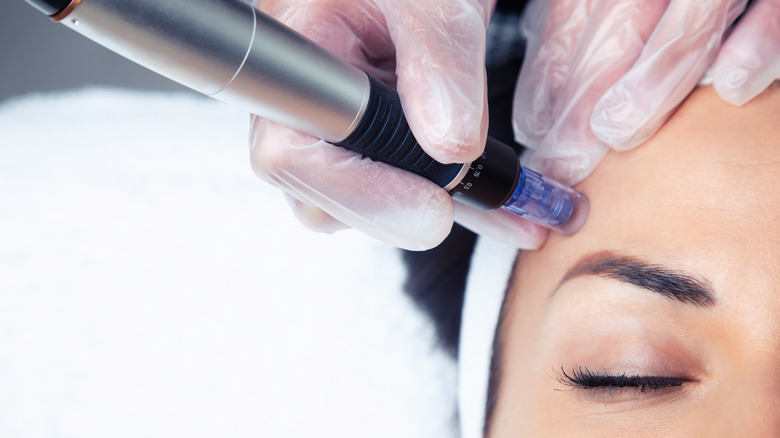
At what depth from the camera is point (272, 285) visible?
0.98 metres

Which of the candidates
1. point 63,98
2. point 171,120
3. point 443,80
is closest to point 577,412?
point 443,80

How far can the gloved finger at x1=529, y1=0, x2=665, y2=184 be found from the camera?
2.56 feet

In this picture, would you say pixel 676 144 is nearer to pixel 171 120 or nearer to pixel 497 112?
pixel 497 112

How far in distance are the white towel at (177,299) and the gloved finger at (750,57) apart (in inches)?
22.7

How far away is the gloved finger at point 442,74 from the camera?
597 mm

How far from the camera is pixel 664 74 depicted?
2.32 feet

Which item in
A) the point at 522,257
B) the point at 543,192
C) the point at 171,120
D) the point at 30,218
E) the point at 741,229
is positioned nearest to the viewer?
the point at 741,229

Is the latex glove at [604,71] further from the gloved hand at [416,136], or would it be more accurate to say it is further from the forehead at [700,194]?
the gloved hand at [416,136]

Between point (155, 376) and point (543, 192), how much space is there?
65 cm

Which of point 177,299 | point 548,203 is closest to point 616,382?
point 548,203

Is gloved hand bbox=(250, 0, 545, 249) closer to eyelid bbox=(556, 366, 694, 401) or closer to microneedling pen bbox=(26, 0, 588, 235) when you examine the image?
microneedling pen bbox=(26, 0, 588, 235)

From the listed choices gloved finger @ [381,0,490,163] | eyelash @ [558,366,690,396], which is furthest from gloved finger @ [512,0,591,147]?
eyelash @ [558,366,690,396]

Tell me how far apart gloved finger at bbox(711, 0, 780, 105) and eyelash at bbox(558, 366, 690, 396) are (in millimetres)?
327

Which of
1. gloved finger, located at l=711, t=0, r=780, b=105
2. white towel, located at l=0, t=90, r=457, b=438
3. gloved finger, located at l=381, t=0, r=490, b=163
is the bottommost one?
white towel, located at l=0, t=90, r=457, b=438
